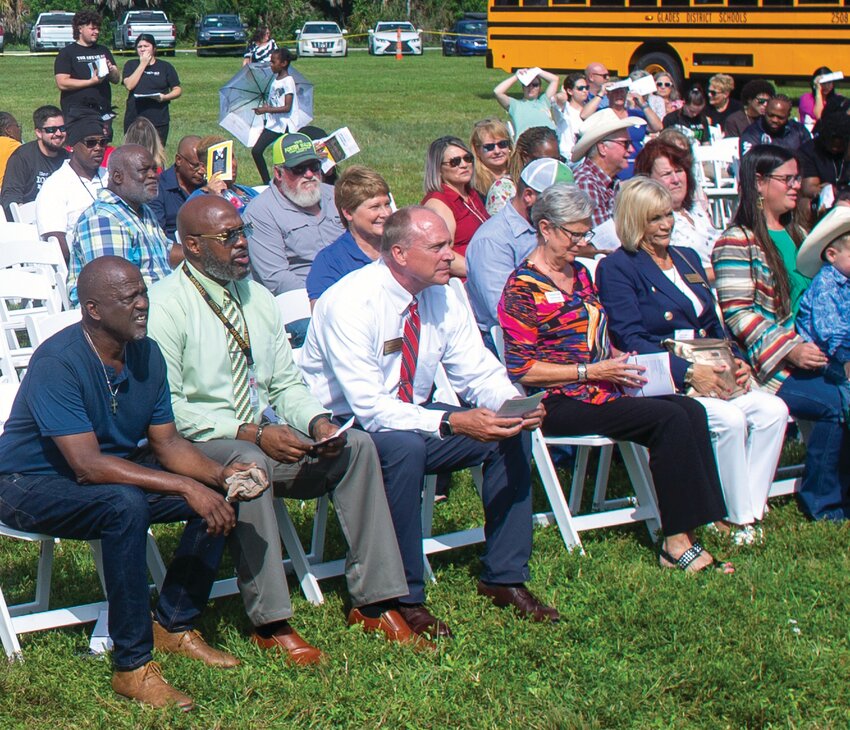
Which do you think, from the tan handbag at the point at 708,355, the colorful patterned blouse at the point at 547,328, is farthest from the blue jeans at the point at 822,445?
the colorful patterned blouse at the point at 547,328

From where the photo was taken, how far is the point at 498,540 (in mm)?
4746

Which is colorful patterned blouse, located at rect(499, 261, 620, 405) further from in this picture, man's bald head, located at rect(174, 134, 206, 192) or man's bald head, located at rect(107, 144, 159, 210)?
man's bald head, located at rect(174, 134, 206, 192)

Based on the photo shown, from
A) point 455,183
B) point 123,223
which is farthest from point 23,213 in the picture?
point 455,183

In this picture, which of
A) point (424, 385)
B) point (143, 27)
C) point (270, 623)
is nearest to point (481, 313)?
point (424, 385)

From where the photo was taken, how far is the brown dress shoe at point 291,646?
4.23 m

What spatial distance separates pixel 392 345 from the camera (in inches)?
189

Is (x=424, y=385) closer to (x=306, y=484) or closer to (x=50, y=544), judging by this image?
(x=306, y=484)

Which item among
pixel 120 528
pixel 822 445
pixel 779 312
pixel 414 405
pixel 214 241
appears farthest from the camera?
pixel 779 312

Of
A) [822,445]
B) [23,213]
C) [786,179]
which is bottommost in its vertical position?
[822,445]

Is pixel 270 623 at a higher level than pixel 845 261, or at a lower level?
lower

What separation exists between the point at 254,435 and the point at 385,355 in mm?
630

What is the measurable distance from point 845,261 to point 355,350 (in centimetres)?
261

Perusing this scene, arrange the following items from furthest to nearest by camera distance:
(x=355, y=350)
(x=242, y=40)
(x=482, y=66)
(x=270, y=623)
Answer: (x=242, y=40) → (x=482, y=66) → (x=355, y=350) → (x=270, y=623)

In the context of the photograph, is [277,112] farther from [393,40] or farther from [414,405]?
[393,40]
